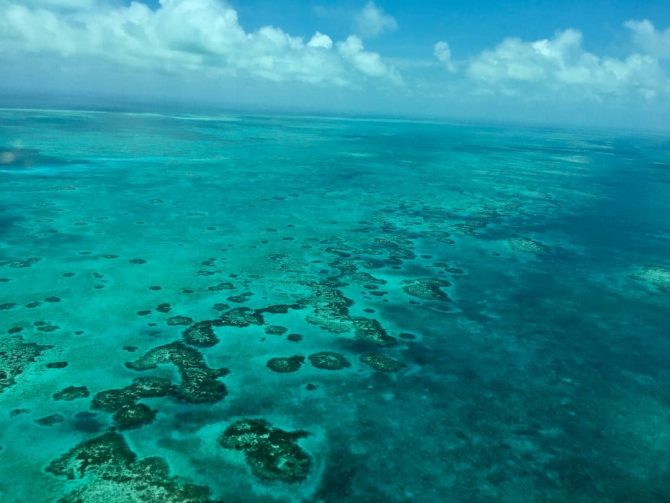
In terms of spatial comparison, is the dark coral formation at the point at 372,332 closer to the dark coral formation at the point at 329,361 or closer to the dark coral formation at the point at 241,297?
the dark coral formation at the point at 329,361

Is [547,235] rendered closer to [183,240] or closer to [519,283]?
[519,283]

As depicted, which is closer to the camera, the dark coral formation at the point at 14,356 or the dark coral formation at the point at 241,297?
the dark coral formation at the point at 14,356

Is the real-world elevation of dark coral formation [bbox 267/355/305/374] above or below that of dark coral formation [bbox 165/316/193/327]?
below

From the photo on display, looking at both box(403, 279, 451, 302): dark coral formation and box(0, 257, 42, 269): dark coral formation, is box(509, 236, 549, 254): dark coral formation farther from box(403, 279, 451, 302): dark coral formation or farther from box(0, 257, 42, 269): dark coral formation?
box(0, 257, 42, 269): dark coral formation

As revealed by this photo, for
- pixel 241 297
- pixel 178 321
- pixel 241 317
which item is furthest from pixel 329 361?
pixel 178 321

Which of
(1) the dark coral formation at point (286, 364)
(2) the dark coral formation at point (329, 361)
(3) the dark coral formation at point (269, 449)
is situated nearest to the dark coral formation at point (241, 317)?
(1) the dark coral formation at point (286, 364)

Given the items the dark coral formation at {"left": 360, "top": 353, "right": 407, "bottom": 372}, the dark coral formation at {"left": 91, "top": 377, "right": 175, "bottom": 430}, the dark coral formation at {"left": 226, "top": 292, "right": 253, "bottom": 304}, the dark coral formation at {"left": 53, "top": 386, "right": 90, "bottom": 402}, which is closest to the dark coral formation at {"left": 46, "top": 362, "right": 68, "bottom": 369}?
the dark coral formation at {"left": 53, "top": 386, "right": 90, "bottom": 402}
